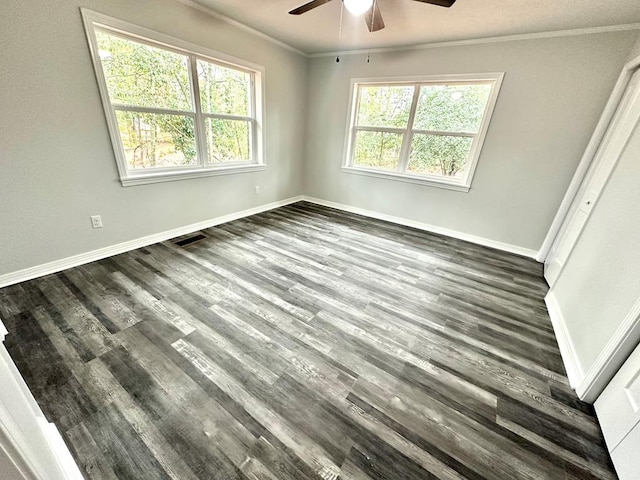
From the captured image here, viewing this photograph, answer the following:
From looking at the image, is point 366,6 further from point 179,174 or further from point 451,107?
point 179,174

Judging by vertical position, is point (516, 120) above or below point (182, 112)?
above

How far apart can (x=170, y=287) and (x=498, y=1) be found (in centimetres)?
362

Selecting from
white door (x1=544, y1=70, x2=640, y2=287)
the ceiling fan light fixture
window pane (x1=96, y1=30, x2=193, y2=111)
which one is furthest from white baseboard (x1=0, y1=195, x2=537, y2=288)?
the ceiling fan light fixture

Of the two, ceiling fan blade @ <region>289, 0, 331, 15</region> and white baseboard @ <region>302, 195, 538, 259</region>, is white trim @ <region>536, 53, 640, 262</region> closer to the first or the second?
white baseboard @ <region>302, 195, 538, 259</region>

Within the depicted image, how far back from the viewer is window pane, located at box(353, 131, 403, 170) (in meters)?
3.96

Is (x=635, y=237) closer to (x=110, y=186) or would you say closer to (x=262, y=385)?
(x=262, y=385)

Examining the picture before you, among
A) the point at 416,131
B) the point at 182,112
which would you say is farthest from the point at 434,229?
the point at 182,112

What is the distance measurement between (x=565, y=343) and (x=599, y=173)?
1.70 metres

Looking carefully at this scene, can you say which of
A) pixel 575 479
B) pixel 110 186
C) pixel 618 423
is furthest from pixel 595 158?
pixel 110 186

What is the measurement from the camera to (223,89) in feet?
10.7

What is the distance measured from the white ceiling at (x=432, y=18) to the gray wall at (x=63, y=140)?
1.71ft

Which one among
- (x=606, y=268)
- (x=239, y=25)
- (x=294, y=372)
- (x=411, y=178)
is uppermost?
(x=239, y=25)

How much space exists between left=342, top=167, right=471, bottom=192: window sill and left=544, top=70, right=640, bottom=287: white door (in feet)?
3.74

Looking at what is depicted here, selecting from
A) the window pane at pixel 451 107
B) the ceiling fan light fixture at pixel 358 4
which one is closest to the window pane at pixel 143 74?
the ceiling fan light fixture at pixel 358 4
